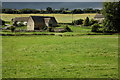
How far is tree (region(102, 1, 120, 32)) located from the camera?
46.5m

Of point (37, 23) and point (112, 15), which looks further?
point (37, 23)

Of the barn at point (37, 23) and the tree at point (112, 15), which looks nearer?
the tree at point (112, 15)

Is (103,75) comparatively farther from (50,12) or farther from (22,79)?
(50,12)

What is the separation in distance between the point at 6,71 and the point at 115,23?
40.0m

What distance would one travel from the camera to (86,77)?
10.9m

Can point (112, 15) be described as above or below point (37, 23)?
above

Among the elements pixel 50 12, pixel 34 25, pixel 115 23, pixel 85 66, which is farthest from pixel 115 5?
pixel 50 12

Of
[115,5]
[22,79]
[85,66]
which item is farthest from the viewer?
[115,5]

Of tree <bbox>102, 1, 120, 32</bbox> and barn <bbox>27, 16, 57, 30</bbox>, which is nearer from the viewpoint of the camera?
tree <bbox>102, 1, 120, 32</bbox>

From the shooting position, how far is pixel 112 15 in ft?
154

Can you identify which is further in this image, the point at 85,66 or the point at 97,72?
the point at 85,66

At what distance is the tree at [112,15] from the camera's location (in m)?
46.5

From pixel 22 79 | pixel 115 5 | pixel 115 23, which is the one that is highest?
pixel 115 5

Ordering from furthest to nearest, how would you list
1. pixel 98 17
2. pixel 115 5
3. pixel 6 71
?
pixel 98 17, pixel 115 5, pixel 6 71
